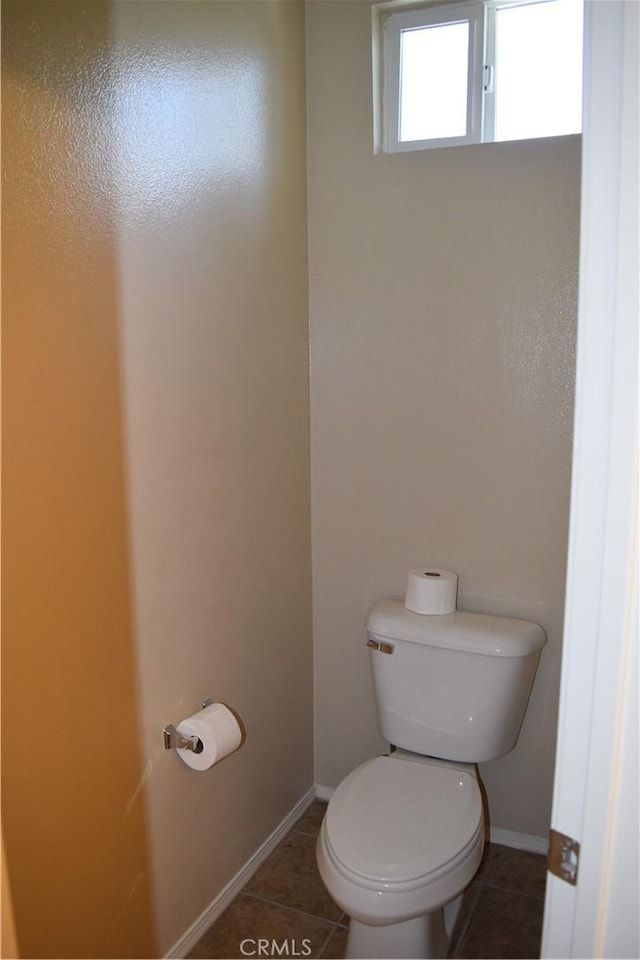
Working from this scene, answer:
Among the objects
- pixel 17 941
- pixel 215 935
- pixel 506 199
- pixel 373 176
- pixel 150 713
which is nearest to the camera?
pixel 17 941

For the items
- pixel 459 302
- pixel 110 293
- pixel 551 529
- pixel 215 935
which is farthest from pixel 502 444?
pixel 215 935

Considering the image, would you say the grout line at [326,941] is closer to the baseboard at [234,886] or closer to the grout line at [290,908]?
the grout line at [290,908]

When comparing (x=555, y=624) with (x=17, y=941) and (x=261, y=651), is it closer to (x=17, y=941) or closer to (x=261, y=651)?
(x=261, y=651)

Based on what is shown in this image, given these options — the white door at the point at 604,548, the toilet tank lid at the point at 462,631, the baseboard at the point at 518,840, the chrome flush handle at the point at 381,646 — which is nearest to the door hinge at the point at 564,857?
the white door at the point at 604,548

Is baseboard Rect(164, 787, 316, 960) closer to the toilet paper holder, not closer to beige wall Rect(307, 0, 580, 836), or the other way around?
beige wall Rect(307, 0, 580, 836)

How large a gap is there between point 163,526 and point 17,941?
82cm

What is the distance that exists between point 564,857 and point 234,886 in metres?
1.53

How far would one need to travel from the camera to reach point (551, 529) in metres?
2.08

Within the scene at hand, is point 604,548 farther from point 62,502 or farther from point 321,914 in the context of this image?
point 321,914

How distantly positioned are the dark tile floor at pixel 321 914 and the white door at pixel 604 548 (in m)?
1.29

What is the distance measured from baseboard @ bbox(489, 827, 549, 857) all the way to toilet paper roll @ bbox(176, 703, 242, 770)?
3.28ft

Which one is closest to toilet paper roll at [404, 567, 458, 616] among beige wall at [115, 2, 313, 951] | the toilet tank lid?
the toilet tank lid

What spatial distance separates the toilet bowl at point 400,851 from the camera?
61.6 inches

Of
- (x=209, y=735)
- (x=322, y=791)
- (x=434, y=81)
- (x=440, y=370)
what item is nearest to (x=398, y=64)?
(x=434, y=81)
